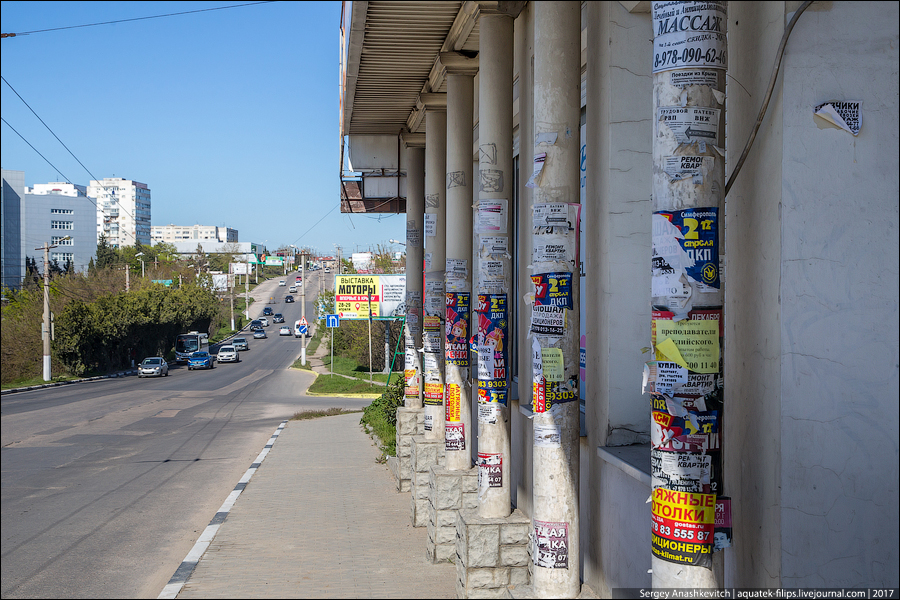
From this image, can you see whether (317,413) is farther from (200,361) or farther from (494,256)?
(200,361)

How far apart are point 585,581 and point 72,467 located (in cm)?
1158

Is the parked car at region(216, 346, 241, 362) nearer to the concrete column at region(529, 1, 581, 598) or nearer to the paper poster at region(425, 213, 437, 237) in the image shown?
the paper poster at region(425, 213, 437, 237)

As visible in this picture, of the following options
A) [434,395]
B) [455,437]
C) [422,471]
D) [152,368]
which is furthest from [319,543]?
[152,368]

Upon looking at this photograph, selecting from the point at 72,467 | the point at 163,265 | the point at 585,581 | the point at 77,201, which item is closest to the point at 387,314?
the point at 72,467

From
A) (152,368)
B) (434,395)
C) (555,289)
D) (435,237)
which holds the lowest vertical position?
(152,368)

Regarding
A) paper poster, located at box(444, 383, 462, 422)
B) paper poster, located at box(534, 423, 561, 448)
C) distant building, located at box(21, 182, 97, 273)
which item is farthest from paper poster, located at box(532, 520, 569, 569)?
distant building, located at box(21, 182, 97, 273)

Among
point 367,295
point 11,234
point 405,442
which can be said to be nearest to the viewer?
point 11,234

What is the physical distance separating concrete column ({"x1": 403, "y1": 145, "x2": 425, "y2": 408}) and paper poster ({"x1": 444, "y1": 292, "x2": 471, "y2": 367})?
4.98 m

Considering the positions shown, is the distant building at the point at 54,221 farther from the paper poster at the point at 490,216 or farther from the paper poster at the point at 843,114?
the paper poster at the point at 843,114

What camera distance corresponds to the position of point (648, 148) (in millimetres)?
4477

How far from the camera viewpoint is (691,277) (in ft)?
9.64

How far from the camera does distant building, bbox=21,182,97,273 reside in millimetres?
4828

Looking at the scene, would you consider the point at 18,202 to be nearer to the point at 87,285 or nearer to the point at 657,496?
the point at 657,496

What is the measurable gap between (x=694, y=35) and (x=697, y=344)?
4.27 feet
